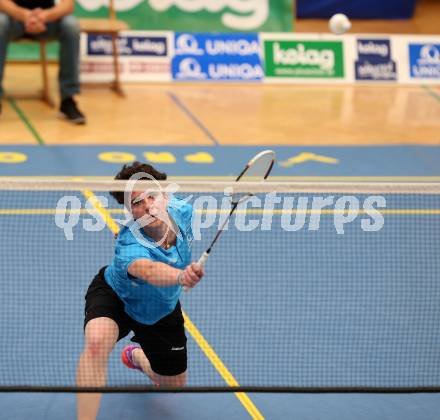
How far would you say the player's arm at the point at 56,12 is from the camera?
9.86 m

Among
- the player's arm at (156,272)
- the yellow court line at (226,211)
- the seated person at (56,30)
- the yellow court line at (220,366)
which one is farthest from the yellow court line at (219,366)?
the seated person at (56,30)

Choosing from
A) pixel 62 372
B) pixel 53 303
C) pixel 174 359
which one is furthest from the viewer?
pixel 53 303

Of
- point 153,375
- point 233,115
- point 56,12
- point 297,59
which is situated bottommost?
point 153,375

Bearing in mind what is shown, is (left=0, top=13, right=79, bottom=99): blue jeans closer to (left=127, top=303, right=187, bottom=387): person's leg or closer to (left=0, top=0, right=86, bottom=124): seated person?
(left=0, top=0, right=86, bottom=124): seated person

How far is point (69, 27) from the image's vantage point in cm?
999

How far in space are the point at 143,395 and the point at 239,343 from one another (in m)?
0.80

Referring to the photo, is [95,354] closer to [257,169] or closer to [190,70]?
[257,169]

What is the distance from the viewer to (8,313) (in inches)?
225

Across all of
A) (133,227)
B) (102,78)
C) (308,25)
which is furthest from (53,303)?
(308,25)

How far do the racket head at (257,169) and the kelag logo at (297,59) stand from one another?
7.09 m

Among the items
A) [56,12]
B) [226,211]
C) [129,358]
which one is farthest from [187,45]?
[129,358]

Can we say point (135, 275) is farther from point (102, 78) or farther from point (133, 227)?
point (102, 78)

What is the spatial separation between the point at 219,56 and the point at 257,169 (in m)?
7.43

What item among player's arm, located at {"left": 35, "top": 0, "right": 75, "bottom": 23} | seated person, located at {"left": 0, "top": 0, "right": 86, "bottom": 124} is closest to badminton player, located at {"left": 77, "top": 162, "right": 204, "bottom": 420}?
seated person, located at {"left": 0, "top": 0, "right": 86, "bottom": 124}
